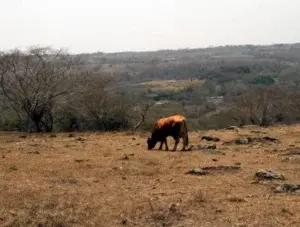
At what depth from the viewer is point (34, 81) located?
1265 inches

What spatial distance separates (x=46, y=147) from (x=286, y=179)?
10.7 metres

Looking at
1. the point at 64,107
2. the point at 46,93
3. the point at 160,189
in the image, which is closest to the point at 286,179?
the point at 160,189

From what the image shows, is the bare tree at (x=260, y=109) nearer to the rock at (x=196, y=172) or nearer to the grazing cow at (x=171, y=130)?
the grazing cow at (x=171, y=130)

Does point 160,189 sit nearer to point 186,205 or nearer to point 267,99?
point 186,205

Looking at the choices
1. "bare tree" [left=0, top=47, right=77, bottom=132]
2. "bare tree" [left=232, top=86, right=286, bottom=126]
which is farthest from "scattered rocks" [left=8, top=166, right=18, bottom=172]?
"bare tree" [left=232, top=86, right=286, bottom=126]

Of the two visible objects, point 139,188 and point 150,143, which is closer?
point 139,188

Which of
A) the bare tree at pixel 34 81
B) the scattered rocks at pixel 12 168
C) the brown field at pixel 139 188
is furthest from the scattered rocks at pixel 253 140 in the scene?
the bare tree at pixel 34 81

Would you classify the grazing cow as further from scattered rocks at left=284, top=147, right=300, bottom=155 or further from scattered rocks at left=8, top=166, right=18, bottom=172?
scattered rocks at left=8, top=166, right=18, bottom=172

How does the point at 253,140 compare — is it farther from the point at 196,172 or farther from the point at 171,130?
the point at 196,172

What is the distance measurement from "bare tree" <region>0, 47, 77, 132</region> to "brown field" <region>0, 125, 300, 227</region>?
1105 centimetres

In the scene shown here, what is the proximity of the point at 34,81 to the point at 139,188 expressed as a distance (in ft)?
65.5

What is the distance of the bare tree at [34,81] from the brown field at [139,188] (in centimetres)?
1105

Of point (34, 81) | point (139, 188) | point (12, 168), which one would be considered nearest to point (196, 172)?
point (139, 188)

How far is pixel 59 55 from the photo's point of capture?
34.5 metres
